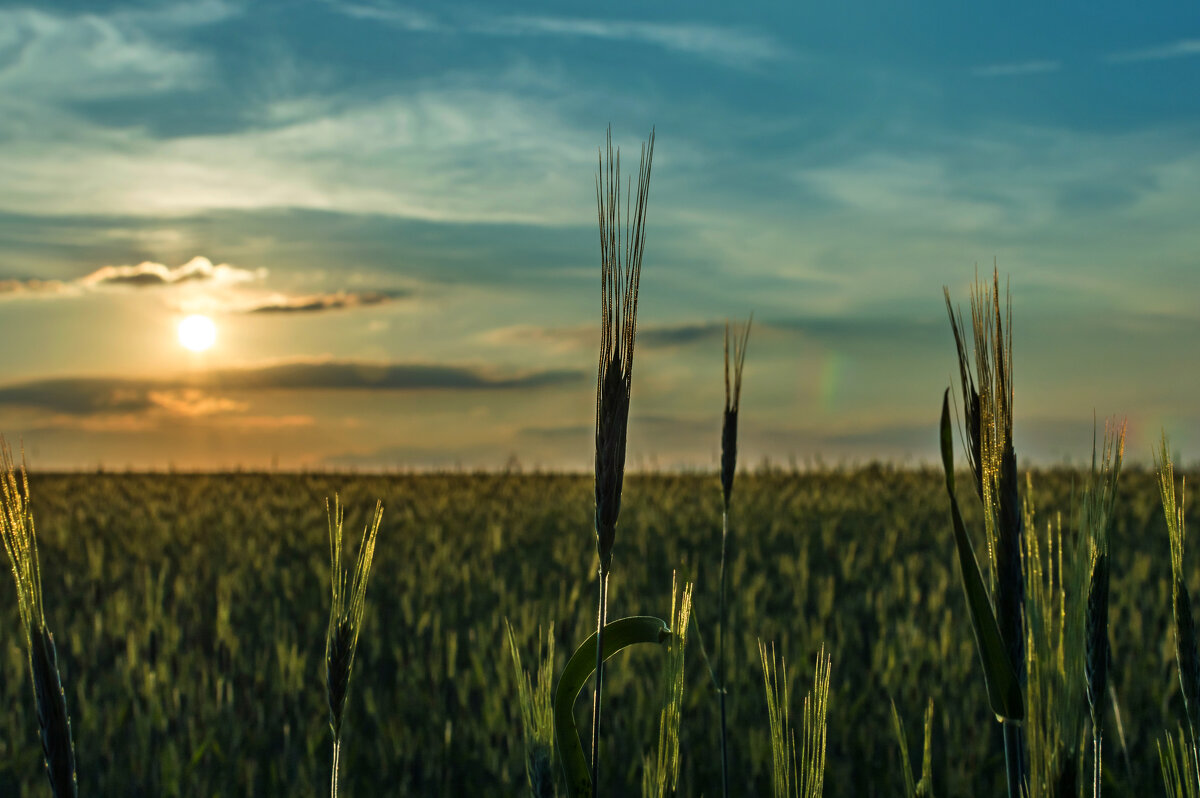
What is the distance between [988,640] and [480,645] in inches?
161

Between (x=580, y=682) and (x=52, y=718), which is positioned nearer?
(x=52, y=718)

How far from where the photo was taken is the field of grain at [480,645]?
3730 mm

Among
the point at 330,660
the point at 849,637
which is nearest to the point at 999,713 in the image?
the point at 330,660

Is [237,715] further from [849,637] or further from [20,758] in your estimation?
[849,637]

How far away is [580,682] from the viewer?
4.48 feet

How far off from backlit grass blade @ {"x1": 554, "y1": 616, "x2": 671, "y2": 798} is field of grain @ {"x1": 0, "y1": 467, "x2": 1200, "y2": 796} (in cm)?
62

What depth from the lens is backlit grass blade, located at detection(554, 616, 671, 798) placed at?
1.27m

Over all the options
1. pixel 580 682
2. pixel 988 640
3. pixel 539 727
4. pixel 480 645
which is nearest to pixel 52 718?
pixel 539 727

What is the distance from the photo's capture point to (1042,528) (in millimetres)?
8742

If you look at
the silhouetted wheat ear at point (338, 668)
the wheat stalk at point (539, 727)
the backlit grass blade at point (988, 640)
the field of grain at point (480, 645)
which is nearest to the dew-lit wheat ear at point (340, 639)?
the silhouetted wheat ear at point (338, 668)

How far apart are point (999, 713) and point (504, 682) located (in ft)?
10.4

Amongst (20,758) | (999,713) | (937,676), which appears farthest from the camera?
(937,676)

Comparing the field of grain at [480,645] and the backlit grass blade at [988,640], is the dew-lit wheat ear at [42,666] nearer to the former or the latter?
the backlit grass blade at [988,640]

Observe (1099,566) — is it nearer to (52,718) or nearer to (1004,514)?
(1004,514)
